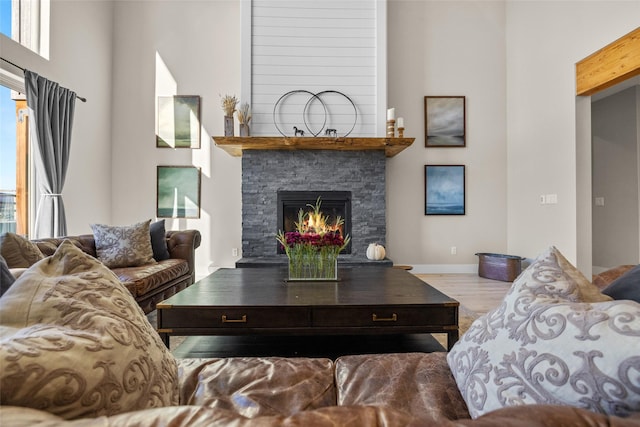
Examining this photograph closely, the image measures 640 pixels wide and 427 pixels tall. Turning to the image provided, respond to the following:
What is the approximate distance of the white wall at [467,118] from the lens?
17.0 ft

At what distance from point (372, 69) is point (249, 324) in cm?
405

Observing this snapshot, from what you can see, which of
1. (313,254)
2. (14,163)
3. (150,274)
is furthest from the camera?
(14,163)

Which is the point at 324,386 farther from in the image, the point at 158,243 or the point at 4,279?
the point at 158,243

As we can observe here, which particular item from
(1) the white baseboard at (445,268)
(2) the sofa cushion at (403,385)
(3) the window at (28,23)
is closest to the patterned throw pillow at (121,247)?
(3) the window at (28,23)

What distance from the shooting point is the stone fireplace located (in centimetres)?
471

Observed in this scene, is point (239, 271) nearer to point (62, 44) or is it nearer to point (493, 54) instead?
point (62, 44)

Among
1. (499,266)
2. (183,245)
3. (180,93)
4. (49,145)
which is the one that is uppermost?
(180,93)

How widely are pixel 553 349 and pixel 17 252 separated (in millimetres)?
2435

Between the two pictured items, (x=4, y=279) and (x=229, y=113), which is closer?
(x=4, y=279)

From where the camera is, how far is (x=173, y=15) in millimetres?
5043

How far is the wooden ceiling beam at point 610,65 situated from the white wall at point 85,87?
5.83 meters

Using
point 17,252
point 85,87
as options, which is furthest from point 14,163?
point 17,252

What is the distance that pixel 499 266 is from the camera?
4668 mm

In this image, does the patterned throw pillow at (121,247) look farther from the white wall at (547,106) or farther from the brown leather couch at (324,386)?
the white wall at (547,106)
